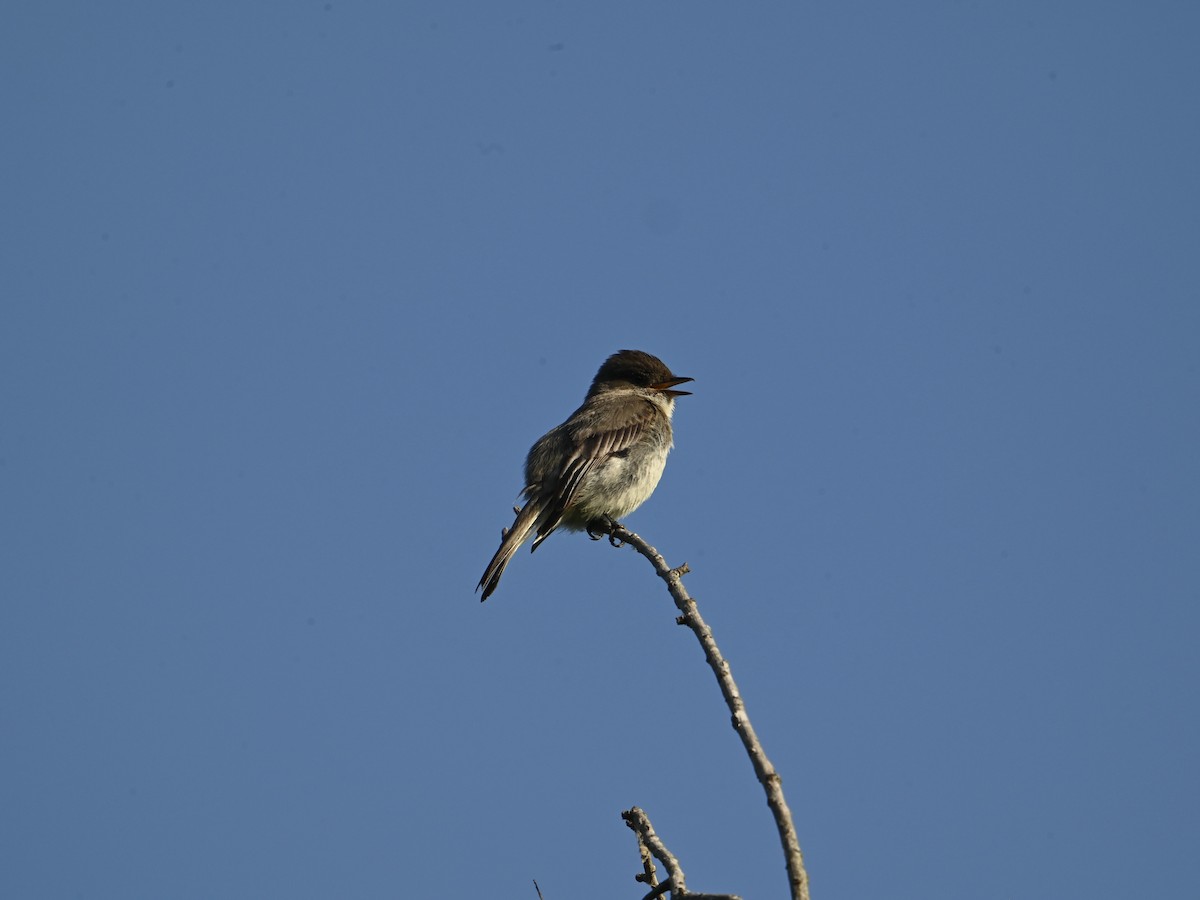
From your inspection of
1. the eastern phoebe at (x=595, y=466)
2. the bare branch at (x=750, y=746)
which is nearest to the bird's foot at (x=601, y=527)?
the eastern phoebe at (x=595, y=466)

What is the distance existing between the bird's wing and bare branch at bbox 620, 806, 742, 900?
18.1 ft

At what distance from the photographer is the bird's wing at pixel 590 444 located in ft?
30.9

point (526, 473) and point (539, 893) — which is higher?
point (526, 473)

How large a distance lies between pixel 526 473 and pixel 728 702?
6.75m

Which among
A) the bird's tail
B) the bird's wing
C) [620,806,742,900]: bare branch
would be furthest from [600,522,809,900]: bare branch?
the bird's wing

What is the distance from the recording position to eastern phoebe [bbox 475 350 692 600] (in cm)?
942

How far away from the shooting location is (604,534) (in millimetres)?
9961

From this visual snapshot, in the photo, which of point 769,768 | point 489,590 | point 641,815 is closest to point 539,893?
point 641,815

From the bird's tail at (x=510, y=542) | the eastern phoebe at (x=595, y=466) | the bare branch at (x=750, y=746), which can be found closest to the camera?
the bare branch at (x=750, y=746)

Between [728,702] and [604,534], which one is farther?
[604,534]

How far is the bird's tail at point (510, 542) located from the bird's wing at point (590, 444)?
0.11 meters

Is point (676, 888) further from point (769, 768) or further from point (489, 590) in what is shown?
point (489, 590)

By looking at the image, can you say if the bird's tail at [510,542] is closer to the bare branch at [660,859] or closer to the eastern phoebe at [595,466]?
the eastern phoebe at [595,466]

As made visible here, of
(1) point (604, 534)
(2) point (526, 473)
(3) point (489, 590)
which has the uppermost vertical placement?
(2) point (526, 473)
